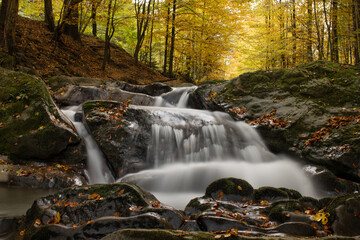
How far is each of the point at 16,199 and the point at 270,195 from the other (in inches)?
165

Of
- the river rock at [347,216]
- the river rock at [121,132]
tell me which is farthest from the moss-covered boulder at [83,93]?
the river rock at [347,216]

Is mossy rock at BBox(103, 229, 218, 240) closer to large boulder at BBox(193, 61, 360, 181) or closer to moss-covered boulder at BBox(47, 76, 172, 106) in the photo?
large boulder at BBox(193, 61, 360, 181)

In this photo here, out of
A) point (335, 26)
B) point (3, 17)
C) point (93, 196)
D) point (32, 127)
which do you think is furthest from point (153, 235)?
point (335, 26)

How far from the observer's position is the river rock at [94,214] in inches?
105

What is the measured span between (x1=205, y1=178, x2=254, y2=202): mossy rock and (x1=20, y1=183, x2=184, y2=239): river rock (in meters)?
1.01

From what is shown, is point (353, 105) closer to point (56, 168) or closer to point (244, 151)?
point (244, 151)

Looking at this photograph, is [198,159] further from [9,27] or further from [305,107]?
[9,27]

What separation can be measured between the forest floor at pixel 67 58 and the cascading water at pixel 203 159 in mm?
6224

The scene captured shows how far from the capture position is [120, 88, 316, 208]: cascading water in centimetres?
537

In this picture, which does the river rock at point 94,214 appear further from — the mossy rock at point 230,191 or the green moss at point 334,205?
the green moss at point 334,205

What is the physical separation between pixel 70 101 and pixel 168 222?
697 centimetres

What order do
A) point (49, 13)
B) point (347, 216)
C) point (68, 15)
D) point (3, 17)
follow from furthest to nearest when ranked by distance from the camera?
1. point (49, 13)
2. point (68, 15)
3. point (3, 17)
4. point (347, 216)

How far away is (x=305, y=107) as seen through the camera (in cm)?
692

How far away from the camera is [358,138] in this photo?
518 centimetres
